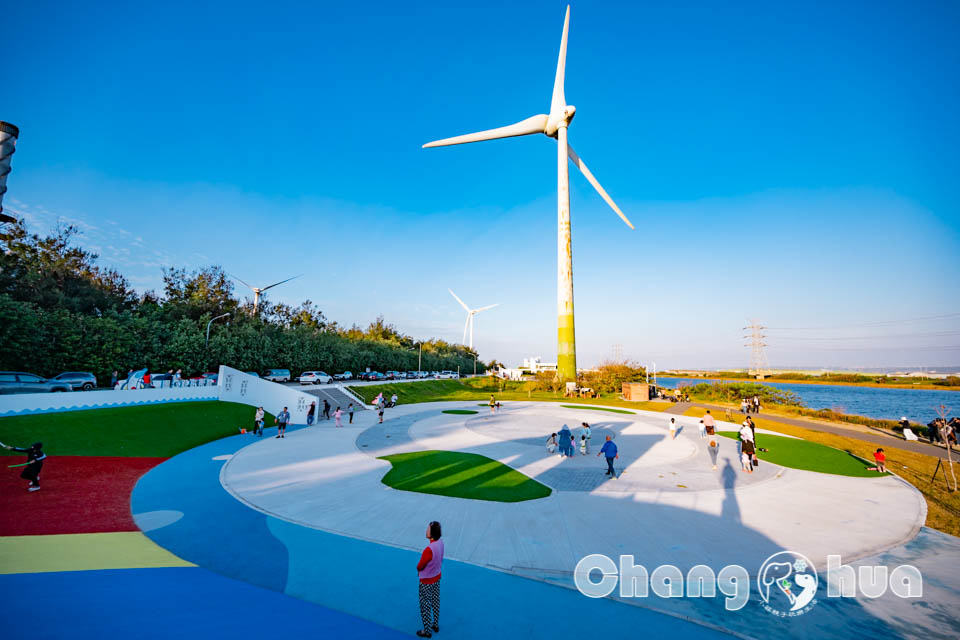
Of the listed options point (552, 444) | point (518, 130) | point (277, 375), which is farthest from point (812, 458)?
point (277, 375)

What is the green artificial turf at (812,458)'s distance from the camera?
669 inches

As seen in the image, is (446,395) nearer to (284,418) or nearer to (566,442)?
(284,418)

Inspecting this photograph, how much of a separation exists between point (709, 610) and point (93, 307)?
183 ft

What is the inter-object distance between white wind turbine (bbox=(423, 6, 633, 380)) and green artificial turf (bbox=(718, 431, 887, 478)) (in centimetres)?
2535

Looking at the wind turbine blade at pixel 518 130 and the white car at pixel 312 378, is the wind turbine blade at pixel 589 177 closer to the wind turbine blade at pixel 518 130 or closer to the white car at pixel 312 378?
the wind turbine blade at pixel 518 130

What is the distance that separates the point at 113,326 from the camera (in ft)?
104

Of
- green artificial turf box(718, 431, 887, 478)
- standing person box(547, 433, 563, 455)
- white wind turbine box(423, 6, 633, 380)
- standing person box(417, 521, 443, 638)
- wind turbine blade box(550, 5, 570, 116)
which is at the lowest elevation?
green artificial turf box(718, 431, 887, 478)

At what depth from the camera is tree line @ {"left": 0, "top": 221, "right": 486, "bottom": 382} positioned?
1120 inches

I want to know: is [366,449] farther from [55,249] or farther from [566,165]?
[55,249]

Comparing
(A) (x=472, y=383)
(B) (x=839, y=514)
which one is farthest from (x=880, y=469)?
(A) (x=472, y=383)

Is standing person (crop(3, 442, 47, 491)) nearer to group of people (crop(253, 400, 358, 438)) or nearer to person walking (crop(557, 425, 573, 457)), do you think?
group of people (crop(253, 400, 358, 438))

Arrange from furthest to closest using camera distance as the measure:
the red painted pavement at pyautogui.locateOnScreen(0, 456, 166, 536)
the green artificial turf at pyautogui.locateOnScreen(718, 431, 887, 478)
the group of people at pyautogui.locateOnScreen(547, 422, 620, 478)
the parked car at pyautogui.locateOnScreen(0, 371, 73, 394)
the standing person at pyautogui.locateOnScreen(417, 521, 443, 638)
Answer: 1. the parked car at pyautogui.locateOnScreen(0, 371, 73, 394)
2. the green artificial turf at pyautogui.locateOnScreen(718, 431, 887, 478)
3. the group of people at pyautogui.locateOnScreen(547, 422, 620, 478)
4. the red painted pavement at pyautogui.locateOnScreen(0, 456, 166, 536)
5. the standing person at pyautogui.locateOnScreen(417, 521, 443, 638)

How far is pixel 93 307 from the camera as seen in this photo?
3903cm

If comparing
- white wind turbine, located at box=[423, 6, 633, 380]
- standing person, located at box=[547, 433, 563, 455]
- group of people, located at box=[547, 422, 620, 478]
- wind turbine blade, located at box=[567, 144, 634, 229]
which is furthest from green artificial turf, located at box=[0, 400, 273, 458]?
wind turbine blade, located at box=[567, 144, 634, 229]
